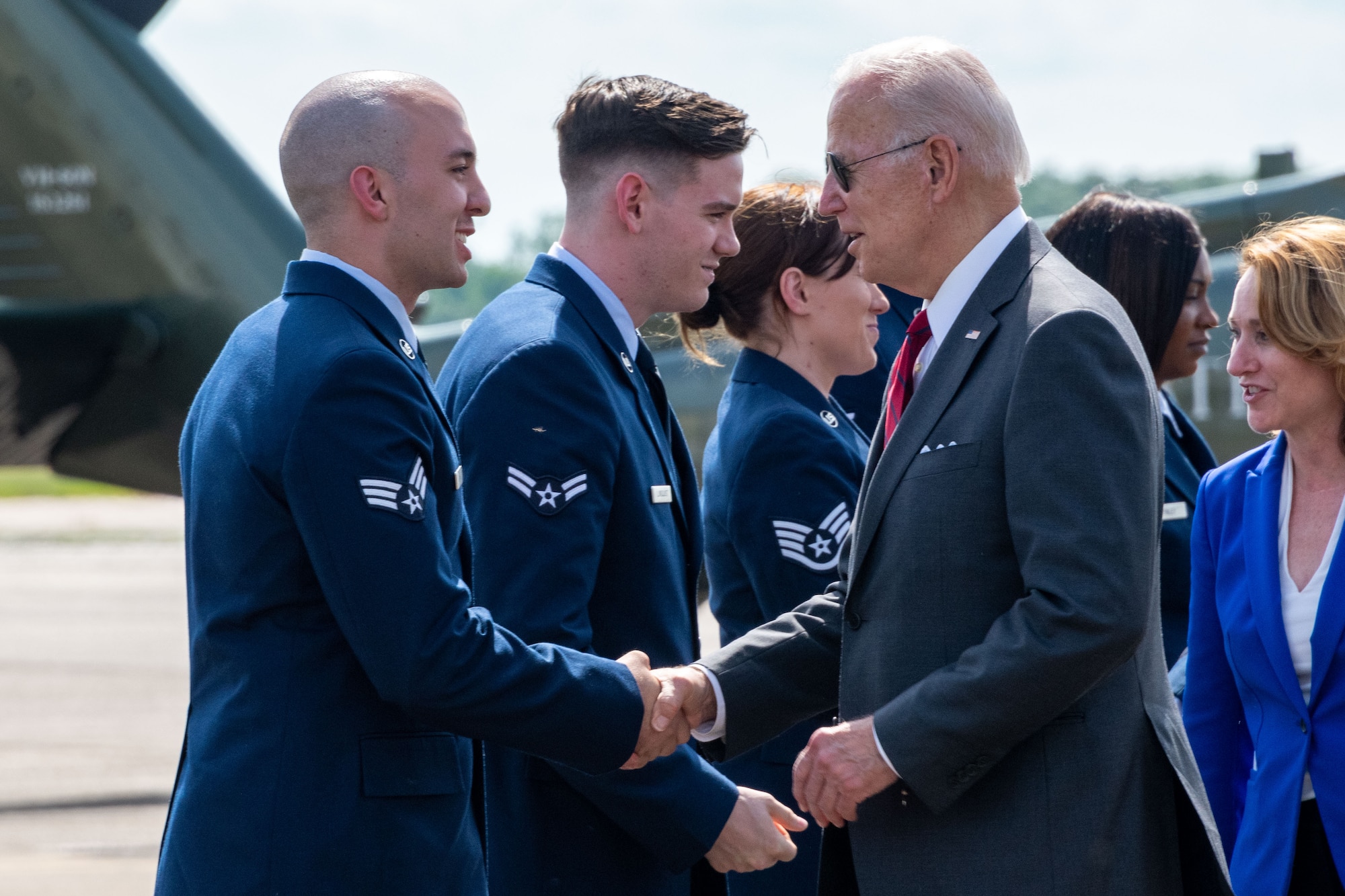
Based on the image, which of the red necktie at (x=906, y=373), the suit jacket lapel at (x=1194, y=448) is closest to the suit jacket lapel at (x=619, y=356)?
the red necktie at (x=906, y=373)

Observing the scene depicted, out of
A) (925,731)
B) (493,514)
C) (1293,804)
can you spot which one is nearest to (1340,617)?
(1293,804)

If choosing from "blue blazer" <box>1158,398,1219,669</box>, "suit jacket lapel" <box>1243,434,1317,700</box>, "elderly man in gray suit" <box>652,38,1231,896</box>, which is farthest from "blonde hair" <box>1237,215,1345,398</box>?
"elderly man in gray suit" <box>652,38,1231,896</box>

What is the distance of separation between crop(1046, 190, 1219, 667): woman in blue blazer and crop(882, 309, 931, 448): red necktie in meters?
1.20

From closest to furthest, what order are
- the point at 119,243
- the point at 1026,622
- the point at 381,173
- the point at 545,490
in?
the point at 1026,622
the point at 381,173
the point at 545,490
the point at 119,243

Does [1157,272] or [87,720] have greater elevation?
[1157,272]

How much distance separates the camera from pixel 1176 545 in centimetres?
302

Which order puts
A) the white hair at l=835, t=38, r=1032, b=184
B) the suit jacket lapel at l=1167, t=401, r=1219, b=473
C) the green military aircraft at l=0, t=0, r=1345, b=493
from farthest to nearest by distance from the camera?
the green military aircraft at l=0, t=0, r=1345, b=493 → the suit jacket lapel at l=1167, t=401, r=1219, b=473 → the white hair at l=835, t=38, r=1032, b=184

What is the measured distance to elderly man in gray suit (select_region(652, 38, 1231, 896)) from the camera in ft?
5.99

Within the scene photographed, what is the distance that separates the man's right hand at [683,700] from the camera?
226cm

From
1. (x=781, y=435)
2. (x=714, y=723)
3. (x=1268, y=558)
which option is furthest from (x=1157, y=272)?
(x=714, y=723)

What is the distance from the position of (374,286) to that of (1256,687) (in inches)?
66.2

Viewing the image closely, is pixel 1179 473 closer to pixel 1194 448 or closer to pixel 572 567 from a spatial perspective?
pixel 1194 448

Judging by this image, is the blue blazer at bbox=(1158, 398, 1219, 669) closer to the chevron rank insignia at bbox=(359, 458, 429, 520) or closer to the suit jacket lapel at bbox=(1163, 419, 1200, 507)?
the suit jacket lapel at bbox=(1163, 419, 1200, 507)

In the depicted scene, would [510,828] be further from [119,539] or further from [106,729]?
[119,539]
